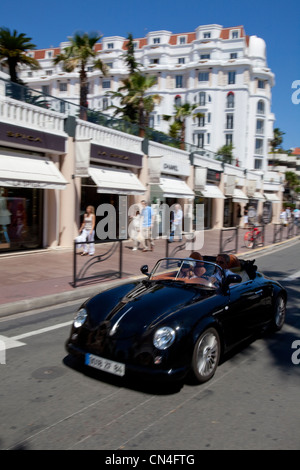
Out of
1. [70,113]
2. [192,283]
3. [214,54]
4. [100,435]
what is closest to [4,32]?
[70,113]

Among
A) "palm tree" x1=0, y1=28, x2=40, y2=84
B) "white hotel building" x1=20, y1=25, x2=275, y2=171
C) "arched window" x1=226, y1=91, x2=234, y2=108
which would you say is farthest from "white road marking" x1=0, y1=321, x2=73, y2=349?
"arched window" x1=226, y1=91, x2=234, y2=108

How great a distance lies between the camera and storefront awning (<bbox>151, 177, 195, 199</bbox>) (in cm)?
2055

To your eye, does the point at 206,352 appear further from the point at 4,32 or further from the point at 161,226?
the point at 4,32

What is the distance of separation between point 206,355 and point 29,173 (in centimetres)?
978

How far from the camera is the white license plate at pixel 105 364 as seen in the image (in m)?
3.67

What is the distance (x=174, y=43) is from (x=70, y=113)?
6724cm

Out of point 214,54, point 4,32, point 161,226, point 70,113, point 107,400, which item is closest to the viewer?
point 107,400

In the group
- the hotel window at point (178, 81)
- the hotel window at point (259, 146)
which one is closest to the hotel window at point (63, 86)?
the hotel window at point (178, 81)

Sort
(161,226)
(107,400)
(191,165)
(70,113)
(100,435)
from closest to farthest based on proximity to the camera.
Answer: (100,435) → (107,400) → (70,113) → (161,226) → (191,165)

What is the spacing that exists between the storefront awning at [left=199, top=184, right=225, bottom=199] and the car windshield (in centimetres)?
2082

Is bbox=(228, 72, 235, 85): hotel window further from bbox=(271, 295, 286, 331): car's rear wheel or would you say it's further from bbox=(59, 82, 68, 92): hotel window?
bbox=(271, 295, 286, 331): car's rear wheel

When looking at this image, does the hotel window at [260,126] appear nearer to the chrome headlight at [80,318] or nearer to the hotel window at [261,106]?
the hotel window at [261,106]

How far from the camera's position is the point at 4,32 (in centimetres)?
1998

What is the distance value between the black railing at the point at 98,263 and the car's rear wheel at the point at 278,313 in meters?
4.14
